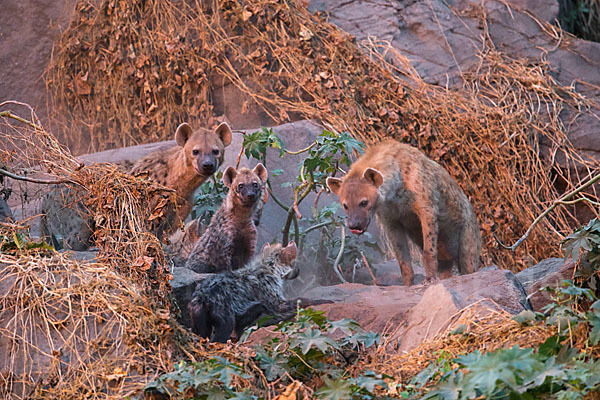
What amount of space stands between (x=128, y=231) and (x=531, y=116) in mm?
5252

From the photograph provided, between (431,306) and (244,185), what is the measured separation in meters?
2.00

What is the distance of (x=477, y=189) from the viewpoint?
766cm

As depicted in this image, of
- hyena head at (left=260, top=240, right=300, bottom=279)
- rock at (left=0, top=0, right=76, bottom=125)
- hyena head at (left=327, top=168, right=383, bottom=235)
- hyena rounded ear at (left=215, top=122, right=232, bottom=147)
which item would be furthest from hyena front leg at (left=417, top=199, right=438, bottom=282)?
rock at (left=0, top=0, right=76, bottom=125)

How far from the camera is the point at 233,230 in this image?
552cm

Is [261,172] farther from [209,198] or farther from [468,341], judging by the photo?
[468,341]

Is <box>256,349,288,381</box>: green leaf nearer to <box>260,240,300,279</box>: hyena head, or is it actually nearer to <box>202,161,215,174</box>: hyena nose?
<box>260,240,300,279</box>: hyena head

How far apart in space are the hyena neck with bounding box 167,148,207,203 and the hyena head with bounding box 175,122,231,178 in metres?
0.05

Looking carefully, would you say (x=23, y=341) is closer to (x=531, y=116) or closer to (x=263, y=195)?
→ (x=263, y=195)

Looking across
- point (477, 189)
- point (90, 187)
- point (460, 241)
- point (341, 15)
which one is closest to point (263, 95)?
point (341, 15)

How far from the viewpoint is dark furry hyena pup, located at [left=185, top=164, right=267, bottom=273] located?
543cm

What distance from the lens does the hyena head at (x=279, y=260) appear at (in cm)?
495

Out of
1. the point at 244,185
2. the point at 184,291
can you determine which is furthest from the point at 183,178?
the point at 184,291

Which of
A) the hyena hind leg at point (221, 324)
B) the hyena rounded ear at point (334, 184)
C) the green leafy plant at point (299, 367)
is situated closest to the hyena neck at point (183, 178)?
the hyena rounded ear at point (334, 184)

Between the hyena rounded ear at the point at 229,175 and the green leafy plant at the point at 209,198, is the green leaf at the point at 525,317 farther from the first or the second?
the green leafy plant at the point at 209,198
